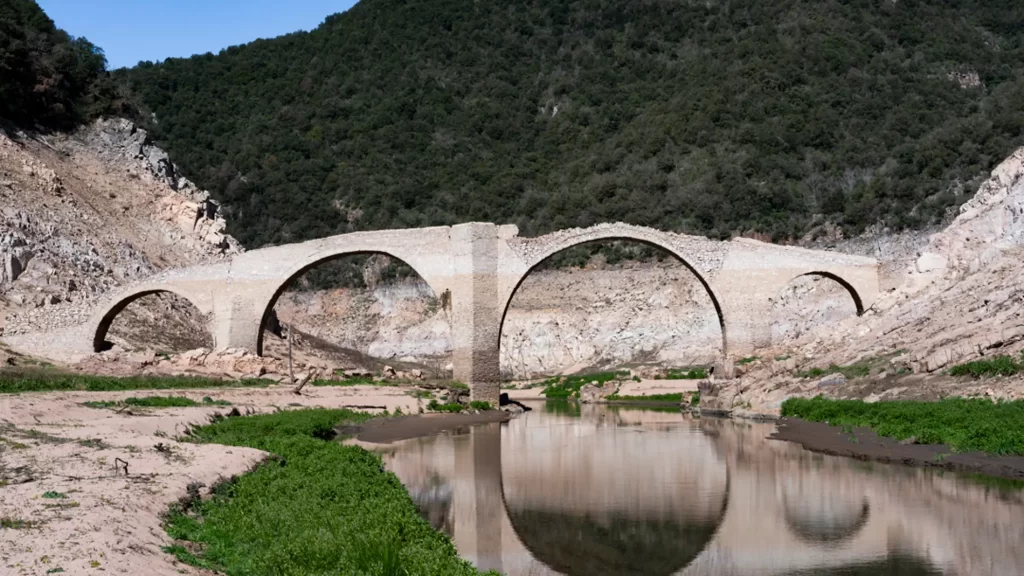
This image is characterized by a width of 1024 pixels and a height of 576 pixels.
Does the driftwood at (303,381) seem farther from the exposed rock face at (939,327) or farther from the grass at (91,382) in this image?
the exposed rock face at (939,327)

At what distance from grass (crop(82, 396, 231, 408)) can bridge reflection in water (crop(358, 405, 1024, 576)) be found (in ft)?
13.7

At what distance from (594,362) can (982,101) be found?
77.7 feet

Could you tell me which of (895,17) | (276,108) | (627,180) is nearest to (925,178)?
(627,180)

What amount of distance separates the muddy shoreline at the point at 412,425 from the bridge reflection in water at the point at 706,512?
172 cm

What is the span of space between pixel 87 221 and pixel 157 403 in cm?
1670

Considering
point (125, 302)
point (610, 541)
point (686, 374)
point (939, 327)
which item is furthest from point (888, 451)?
point (686, 374)

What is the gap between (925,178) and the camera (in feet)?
146

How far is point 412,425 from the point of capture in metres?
23.0

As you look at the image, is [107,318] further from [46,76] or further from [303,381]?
[46,76]

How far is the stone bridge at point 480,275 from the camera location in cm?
2797

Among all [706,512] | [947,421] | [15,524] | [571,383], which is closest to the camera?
[15,524]

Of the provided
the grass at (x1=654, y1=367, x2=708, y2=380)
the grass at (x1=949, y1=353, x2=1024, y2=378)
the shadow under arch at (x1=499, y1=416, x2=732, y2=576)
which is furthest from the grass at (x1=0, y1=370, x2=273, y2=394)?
the grass at (x1=949, y1=353, x2=1024, y2=378)

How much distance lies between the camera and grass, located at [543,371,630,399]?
38.6 m

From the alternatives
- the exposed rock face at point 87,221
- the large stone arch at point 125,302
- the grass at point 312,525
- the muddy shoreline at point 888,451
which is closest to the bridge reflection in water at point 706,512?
the muddy shoreline at point 888,451
